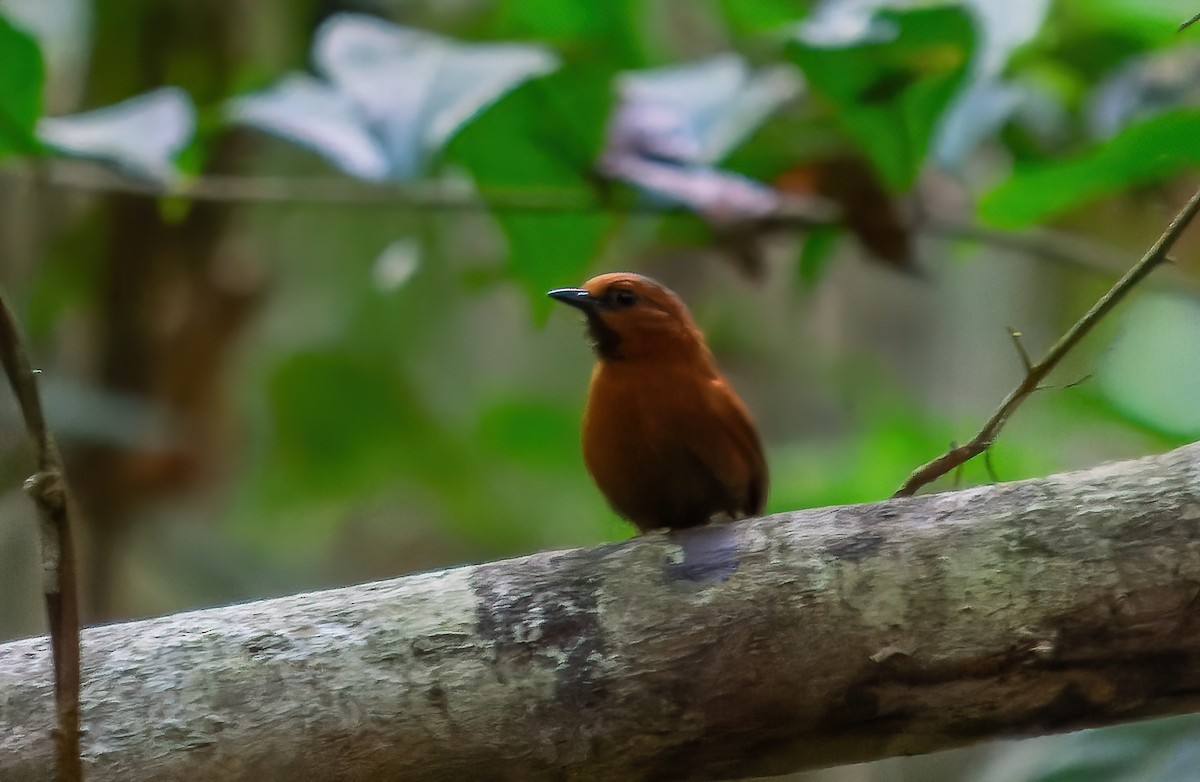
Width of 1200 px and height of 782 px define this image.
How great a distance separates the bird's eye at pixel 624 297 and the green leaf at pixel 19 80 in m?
1.11

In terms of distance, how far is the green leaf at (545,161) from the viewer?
7.67 feet

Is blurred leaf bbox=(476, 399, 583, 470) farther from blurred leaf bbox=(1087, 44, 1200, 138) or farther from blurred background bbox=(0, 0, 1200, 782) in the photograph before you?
blurred leaf bbox=(1087, 44, 1200, 138)

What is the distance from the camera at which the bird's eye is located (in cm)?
194

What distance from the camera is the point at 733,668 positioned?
1.30 metres

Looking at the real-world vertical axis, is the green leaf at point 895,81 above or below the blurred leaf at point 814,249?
above

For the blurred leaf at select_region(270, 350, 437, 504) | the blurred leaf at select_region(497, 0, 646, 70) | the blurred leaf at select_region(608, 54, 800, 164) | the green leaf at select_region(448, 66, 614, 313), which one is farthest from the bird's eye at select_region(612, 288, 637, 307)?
the blurred leaf at select_region(270, 350, 437, 504)

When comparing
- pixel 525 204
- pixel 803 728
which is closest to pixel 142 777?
pixel 803 728

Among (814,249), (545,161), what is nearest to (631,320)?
(545,161)

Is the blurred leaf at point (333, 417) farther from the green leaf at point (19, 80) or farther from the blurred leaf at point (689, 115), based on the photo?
the green leaf at point (19, 80)

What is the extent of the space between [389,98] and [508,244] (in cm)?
42

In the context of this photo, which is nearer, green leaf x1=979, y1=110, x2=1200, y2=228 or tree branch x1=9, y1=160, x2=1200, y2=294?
green leaf x1=979, y1=110, x2=1200, y2=228

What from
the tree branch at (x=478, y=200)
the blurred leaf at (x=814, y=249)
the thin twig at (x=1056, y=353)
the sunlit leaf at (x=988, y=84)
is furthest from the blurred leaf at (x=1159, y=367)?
the thin twig at (x=1056, y=353)

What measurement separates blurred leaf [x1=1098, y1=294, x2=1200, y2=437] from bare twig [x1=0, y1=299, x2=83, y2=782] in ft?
6.56

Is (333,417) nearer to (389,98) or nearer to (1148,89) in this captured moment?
(389,98)
